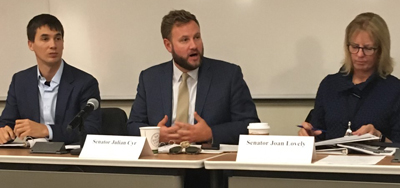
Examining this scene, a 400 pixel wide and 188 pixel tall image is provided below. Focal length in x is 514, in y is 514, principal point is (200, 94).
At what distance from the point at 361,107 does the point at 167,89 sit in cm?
98

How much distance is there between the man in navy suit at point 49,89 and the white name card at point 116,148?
0.85 meters

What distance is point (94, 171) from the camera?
1.80 m

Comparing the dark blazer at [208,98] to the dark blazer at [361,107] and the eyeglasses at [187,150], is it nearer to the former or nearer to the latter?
the dark blazer at [361,107]

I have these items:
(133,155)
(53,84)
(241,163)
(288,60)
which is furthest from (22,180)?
(288,60)

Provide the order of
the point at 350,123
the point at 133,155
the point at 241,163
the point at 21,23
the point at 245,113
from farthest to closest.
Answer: the point at 21,23
the point at 245,113
the point at 350,123
the point at 133,155
the point at 241,163

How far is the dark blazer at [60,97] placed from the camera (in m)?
2.77

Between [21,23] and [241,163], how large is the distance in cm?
281

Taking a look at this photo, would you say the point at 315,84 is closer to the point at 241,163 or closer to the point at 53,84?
the point at 53,84

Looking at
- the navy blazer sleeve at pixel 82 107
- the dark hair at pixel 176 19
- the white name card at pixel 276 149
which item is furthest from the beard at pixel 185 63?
the white name card at pixel 276 149

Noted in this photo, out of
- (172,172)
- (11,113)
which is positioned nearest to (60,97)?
(11,113)

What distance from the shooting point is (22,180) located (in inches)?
72.5

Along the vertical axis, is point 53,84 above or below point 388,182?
above

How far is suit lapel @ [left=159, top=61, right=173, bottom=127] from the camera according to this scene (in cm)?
265

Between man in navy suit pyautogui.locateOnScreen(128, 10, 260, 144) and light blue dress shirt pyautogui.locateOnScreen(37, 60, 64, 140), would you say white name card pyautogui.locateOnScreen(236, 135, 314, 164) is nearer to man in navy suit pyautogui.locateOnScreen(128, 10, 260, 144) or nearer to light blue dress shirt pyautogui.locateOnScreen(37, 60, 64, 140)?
man in navy suit pyautogui.locateOnScreen(128, 10, 260, 144)
